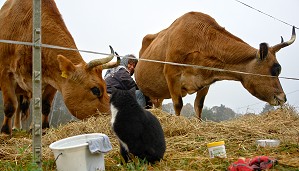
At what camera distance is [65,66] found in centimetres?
605

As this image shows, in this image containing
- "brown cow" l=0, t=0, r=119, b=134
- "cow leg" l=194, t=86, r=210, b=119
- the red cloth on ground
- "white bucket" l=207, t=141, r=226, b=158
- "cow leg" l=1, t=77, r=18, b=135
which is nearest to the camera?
the red cloth on ground

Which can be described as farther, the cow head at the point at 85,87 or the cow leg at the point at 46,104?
the cow leg at the point at 46,104

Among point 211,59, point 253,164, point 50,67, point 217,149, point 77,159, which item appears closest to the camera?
point 253,164

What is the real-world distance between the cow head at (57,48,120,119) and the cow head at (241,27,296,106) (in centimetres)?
308

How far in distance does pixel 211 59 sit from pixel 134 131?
5.10m

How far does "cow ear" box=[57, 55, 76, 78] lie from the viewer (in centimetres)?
599

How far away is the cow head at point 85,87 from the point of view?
6.06m

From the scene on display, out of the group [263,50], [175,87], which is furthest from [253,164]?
[175,87]

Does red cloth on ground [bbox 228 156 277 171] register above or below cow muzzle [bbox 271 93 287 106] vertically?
below

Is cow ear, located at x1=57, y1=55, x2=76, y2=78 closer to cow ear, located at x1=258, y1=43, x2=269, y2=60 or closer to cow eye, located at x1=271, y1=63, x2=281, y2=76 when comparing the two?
cow ear, located at x1=258, y1=43, x2=269, y2=60

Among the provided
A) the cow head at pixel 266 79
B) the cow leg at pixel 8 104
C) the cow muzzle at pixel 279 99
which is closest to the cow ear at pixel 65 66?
the cow leg at pixel 8 104

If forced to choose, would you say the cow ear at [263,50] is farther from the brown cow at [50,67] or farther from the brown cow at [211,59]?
the brown cow at [50,67]

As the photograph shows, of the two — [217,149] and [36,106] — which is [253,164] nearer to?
[217,149]

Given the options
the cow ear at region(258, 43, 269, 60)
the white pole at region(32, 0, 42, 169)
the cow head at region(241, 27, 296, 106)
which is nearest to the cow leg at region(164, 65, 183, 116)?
the cow head at region(241, 27, 296, 106)
